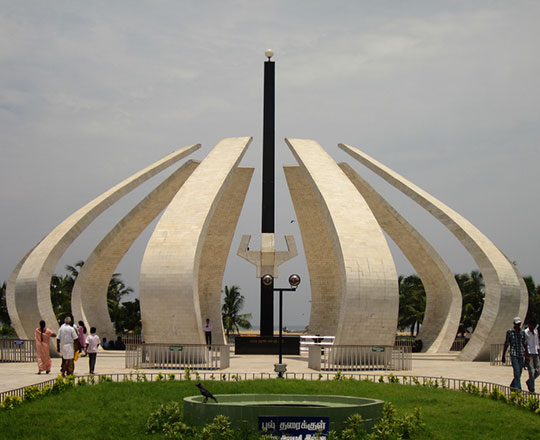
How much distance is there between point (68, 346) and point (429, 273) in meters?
17.5

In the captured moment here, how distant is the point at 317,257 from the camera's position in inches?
1238

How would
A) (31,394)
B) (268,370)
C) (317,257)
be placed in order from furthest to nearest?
1. (317,257)
2. (268,370)
3. (31,394)

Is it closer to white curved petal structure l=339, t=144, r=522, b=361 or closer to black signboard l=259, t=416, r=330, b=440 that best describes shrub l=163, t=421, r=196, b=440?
black signboard l=259, t=416, r=330, b=440

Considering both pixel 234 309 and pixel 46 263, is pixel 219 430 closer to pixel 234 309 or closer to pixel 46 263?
pixel 46 263

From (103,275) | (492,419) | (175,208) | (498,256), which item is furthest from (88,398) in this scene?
(103,275)

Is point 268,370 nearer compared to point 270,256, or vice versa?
point 268,370

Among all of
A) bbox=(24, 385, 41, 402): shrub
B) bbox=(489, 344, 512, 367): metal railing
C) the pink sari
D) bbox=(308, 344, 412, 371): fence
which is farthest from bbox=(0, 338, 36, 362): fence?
bbox=(489, 344, 512, 367): metal railing

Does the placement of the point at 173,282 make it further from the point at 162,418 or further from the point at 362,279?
the point at 162,418

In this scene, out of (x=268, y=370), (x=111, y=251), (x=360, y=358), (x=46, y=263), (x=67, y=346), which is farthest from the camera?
(x=111, y=251)

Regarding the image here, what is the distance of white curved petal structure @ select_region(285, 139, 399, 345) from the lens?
1962 centimetres

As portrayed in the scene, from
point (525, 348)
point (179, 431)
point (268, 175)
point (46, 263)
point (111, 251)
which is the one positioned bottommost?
point (179, 431)

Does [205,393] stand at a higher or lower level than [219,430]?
higher

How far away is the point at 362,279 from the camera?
19.7 metres

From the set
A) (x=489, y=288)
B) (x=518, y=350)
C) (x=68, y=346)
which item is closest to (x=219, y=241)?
(x=489, y=288)
